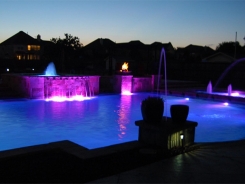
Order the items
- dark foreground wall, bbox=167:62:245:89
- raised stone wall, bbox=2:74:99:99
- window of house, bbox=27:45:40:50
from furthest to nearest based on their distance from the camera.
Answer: window of house, bbox=27:45:40:50
dark foreground wall, bbox=167:62:245:89
raised stone wall, bbox=2:74:99:99

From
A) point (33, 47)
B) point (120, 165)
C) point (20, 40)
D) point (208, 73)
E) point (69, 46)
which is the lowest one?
point (120, 165)

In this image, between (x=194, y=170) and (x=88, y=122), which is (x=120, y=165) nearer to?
(x=194, y=170)

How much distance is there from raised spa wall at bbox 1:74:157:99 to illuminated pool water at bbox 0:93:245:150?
3.62 feet

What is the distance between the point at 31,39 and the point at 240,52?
39.8m

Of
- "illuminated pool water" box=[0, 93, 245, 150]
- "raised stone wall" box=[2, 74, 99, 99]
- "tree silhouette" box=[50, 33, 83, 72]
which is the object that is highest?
"tree silhouette" box=[50, 33, 83, 72]

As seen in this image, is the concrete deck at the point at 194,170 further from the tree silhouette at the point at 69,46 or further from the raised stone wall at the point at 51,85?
the tree silhouette at the point at 69,46

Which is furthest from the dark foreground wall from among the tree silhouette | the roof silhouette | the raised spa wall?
the roof silhouette

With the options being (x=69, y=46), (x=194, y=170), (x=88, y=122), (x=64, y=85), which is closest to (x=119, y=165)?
(x=194, y=170)

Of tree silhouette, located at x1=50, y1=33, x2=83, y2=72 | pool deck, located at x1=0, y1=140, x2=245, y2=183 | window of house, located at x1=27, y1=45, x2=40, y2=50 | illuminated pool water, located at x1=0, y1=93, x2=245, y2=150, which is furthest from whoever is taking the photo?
window of house, located at x1=27, y1=45, x2=40, y2=50

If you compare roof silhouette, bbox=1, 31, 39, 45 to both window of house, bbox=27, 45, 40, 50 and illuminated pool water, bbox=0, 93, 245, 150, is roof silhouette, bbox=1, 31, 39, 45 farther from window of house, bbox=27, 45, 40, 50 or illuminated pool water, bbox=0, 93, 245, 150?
illuminated pool water, bbox=0, 93, 245, 150

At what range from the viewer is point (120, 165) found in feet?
15.7

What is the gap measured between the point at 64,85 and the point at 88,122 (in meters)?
6.63

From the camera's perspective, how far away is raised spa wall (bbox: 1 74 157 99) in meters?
15.3

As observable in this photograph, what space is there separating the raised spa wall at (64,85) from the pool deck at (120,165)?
10.1 m
